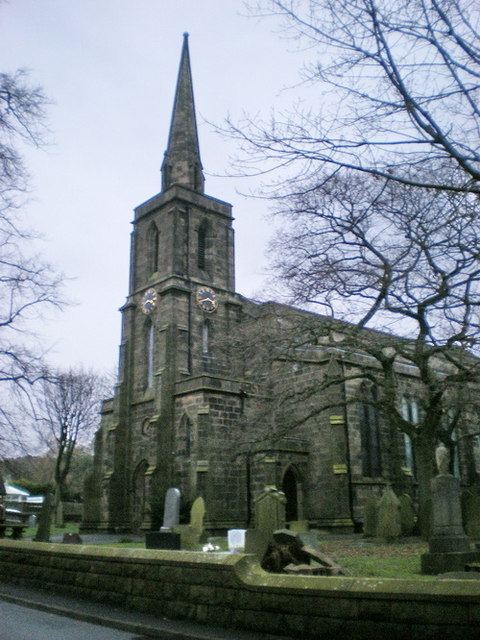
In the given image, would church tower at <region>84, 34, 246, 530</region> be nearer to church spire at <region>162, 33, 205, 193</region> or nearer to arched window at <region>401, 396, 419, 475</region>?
church spire at <region>162, 33, 205, 193</region>

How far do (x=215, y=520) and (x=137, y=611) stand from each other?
58.5 feet

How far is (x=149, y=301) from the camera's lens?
31750 mm

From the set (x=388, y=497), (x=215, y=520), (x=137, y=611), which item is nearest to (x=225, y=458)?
(x=215, y=520)

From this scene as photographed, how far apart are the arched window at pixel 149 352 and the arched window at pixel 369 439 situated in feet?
35.2

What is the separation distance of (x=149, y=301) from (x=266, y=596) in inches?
1055

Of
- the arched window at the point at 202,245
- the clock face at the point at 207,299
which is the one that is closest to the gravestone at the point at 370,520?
the clock face at the point at 207,299

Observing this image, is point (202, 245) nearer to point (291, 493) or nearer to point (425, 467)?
point (291, 493)

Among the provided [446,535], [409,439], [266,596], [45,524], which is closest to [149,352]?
[409,439]

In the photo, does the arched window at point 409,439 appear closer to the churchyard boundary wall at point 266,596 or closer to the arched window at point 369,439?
the arched window at point 369,439

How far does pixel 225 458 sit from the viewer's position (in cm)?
2566

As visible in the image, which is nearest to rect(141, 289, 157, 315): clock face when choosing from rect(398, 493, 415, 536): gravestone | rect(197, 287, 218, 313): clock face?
rect(197, 287, 218, 313): clock face

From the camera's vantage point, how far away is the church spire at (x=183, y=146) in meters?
35.1

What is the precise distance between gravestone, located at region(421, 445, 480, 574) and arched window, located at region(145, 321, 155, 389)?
2079 cm

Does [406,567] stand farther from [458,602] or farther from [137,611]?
[458,602]
